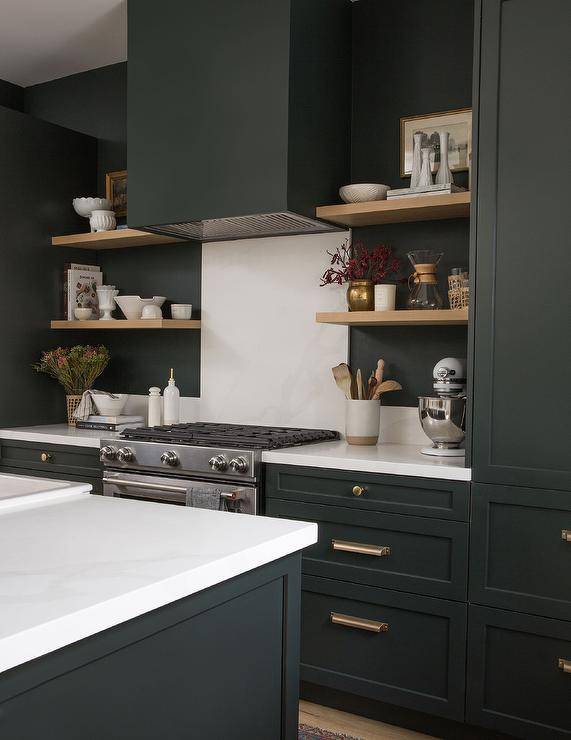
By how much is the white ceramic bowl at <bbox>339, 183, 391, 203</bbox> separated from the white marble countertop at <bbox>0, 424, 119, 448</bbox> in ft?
5.04

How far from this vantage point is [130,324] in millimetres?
3941

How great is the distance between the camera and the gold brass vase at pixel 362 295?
3283 millimetres

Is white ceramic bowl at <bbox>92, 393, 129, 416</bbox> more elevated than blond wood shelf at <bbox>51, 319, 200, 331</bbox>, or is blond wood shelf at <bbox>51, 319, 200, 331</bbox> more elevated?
blond wood shelf at <bbox>51, 319, 200, 331</bbox>

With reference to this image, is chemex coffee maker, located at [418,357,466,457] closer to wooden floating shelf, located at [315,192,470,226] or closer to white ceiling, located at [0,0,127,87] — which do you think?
wooden floating shelf, located at [315,192,470,226]

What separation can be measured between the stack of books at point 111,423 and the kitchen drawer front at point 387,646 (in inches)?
54.7

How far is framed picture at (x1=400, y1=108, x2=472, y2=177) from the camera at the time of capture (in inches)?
128

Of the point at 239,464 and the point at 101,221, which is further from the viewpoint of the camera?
the point at 101,221

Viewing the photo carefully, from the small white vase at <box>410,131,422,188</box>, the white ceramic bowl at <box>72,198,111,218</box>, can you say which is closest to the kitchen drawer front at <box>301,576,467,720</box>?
the small white vase at <box>410,131,422,188</box>

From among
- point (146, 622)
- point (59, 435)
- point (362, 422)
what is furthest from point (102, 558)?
point (59, 435)

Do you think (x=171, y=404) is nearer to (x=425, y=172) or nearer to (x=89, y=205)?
(x=89, y=205)

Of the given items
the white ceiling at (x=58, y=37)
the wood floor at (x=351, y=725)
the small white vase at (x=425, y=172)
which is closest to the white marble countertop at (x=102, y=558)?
the wood floor at (x=351, y=725)

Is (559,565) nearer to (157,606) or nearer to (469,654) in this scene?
(469,654)

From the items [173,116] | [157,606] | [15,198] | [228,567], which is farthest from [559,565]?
[15,198]

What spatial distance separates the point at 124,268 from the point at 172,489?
1.63m
